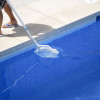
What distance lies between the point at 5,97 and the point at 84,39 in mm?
1875

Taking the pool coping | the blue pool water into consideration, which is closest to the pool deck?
the pool coping

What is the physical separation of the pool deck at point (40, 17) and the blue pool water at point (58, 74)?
23 centimetres

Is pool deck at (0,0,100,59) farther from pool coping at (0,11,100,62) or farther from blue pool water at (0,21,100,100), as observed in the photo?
blue pool water at (0,21,100,100)

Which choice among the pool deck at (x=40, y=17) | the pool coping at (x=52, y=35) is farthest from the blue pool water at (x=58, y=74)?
the pool deck at (x=40, y=17)

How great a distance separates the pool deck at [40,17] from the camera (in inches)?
172

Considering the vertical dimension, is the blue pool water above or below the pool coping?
below

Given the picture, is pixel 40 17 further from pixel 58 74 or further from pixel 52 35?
pixel 58 74

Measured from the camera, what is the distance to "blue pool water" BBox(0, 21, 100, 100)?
364cm

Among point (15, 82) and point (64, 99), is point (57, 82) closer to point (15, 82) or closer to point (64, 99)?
point (64, 99)

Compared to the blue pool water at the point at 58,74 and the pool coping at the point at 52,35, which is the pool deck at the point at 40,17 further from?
the blue pool water at the point at 58,74

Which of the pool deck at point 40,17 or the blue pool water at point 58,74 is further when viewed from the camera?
the pool deck at point 40,17

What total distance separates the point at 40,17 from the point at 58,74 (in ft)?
5.28

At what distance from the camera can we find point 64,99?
3541 millimetres

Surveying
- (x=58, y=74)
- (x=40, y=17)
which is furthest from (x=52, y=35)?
(x=58, y=74)
